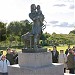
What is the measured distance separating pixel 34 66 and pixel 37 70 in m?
0.46

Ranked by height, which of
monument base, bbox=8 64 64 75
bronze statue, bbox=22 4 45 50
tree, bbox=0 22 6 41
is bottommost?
monument base, bbox=8 64 64 75

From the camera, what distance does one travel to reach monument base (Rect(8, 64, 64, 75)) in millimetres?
10836

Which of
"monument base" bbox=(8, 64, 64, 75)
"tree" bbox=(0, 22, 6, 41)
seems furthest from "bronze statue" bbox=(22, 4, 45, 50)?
"tree" bbox=(0, 22, 6, 41)

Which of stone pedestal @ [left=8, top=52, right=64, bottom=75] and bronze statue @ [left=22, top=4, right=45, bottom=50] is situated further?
bronze statue @ [left=22, top=4, right=45, bottom=50]

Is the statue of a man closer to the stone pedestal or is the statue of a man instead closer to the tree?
the stone pedestal

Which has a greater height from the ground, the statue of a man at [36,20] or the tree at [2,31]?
the tree at [2,31]

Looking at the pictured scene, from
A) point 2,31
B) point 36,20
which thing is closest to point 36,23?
point 36,20

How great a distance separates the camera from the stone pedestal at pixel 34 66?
35.9 feet

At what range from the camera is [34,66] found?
36.9ft

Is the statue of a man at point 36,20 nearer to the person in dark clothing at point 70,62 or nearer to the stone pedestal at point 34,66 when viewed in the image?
the stone pedestal at point 34,66

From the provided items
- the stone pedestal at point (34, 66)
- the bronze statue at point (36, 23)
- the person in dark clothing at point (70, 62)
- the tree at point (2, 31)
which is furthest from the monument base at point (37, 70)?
the tree at point (2, 31)

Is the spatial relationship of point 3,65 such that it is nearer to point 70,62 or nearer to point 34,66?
point 34,66

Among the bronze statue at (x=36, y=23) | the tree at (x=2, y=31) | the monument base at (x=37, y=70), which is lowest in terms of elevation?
the monument base at (x=37, y=70)

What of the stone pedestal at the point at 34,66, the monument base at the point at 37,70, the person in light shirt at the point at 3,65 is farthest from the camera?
the person in light shirt at the point at 3,65
